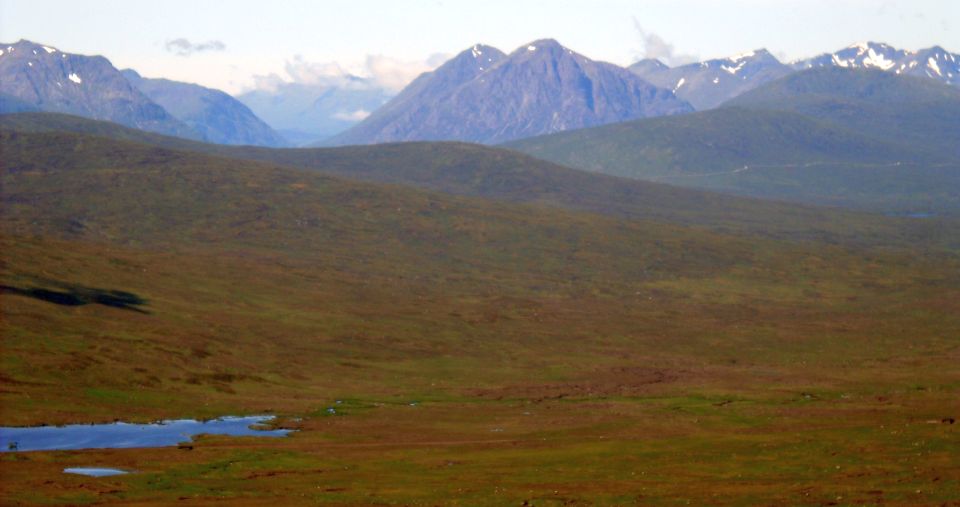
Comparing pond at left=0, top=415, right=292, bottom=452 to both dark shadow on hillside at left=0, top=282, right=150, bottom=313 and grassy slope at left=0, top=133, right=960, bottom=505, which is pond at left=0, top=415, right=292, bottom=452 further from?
dark shadow on hillside at left=0, top=282, right=150, bottom=313

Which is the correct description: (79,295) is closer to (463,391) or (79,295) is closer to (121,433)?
(463,391)

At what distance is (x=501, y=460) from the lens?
259ft

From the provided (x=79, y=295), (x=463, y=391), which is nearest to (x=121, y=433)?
(x=463, y=391)

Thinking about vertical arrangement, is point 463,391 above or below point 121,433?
below

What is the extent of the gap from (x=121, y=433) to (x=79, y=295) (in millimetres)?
64189

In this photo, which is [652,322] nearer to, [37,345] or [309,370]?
[309,370]

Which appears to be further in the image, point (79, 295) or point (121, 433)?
point (79, 295)

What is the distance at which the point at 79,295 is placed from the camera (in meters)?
152

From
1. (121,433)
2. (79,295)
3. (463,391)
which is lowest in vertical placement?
(463,391)

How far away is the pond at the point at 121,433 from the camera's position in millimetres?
85000

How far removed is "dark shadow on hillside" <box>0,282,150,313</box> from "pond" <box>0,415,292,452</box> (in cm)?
5162

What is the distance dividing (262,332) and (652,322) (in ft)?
196

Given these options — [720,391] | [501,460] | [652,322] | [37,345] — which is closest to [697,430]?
[501,460]

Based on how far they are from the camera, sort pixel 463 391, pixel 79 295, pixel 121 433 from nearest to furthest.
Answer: pixel 121 433, pixel 463 391, pixel 79 295
